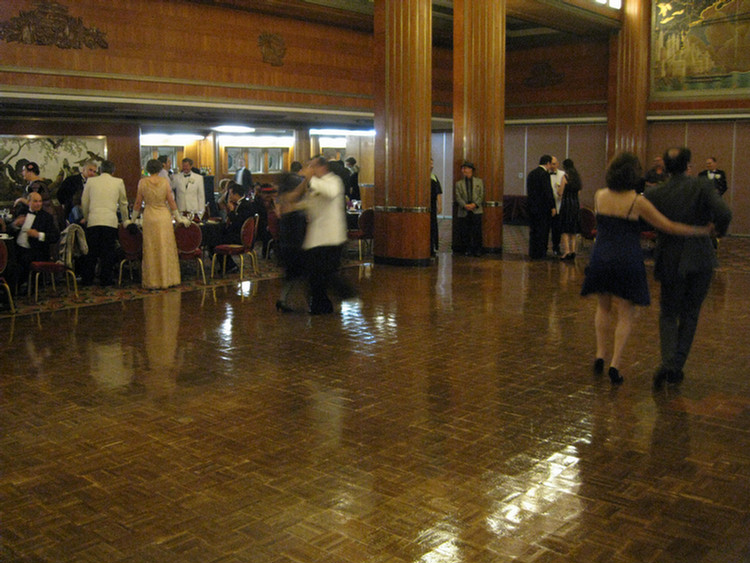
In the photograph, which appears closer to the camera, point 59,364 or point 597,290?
point 597,290

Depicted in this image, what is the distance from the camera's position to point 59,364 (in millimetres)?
6027

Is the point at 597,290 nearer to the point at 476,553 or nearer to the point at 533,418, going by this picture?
the point at 533,418

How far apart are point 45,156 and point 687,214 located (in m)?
11.9

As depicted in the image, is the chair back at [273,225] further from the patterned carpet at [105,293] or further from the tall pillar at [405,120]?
the tall pillar at [405,120]

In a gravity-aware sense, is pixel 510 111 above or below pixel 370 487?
above

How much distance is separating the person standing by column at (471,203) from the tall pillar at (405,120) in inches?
50.8

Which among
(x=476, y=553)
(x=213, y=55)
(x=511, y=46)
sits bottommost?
(x=476, y=553)

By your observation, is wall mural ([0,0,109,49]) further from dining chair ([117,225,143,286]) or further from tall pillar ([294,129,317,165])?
tall pillar ([294,129,317,165])

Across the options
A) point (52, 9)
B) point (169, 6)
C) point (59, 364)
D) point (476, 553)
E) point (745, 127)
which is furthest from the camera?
point (745, 127)

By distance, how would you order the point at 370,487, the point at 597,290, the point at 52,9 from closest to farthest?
the point at 370,487 → the point at 597,290 → the point at 52,9

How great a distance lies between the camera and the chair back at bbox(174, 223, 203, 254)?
9766mm

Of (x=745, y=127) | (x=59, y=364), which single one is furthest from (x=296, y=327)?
(x=745, y=127)

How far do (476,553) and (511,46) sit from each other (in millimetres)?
18313

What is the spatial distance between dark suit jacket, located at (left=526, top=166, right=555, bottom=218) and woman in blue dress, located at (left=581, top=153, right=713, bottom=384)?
23.1 ft
